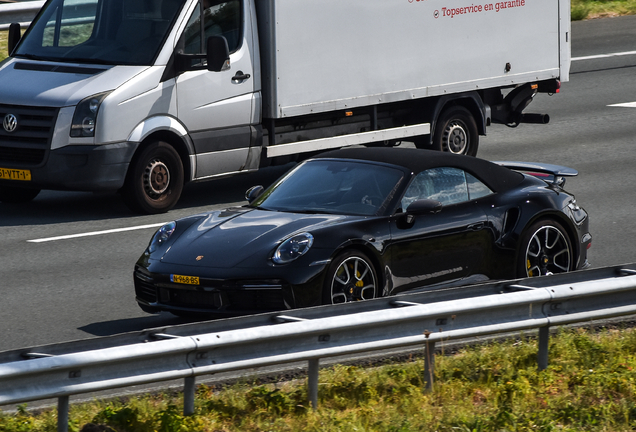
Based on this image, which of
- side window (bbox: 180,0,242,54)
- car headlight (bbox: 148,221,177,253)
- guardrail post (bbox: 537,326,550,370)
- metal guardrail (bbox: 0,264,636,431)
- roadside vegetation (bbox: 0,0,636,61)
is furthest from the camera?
roadside vegetation (bbox: 0,0,636,61)

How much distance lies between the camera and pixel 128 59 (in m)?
12.9

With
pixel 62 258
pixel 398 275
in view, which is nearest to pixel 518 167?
pixel 398 275

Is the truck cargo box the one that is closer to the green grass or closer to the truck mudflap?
the truck mudflap

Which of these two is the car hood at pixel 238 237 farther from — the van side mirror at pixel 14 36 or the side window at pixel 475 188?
the van side mirror at pixel 14 36

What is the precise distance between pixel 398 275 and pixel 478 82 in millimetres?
7611

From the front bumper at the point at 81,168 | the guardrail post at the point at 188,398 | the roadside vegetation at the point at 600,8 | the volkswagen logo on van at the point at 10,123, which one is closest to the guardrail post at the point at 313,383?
the guardrail post at the point at 188,398

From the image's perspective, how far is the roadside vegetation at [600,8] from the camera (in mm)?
26469

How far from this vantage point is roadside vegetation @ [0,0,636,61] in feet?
86.8

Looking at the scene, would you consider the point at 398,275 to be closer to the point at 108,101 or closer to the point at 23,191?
the point at 108,101

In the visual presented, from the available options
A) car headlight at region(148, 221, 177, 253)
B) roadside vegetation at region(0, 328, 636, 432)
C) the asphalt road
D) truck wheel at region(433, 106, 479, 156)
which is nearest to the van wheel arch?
the asphalt road

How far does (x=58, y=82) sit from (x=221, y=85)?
1822 millimetres

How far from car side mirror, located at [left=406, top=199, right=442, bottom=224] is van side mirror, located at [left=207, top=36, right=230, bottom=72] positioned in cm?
465

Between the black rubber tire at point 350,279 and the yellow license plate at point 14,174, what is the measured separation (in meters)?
5.42

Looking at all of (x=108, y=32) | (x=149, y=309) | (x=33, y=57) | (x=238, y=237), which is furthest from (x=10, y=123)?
(x=238, y=237)
